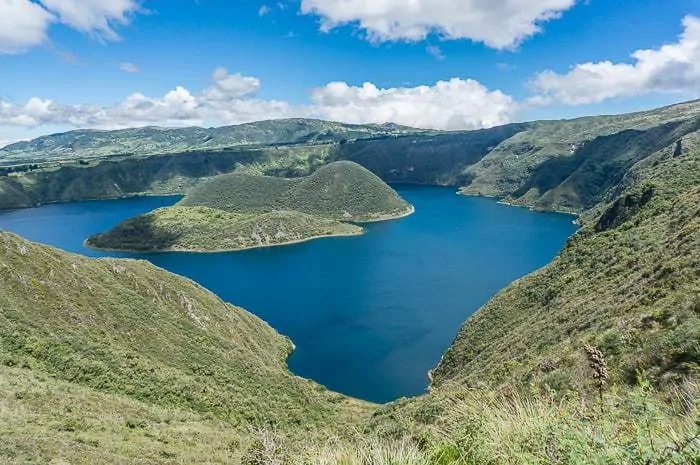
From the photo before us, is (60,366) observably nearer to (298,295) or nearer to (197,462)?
(197,462)

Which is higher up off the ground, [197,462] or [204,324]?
[197,462]

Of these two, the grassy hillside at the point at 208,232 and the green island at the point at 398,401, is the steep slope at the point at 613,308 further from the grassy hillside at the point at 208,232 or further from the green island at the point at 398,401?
the grassy hillside at the point at 208,232

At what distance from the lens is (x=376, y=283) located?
100688mm

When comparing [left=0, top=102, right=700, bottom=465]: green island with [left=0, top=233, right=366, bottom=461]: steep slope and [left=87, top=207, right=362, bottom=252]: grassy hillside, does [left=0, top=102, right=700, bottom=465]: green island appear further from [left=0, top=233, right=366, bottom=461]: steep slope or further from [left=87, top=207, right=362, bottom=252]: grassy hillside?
[left=87, top=207, right=362, bottom=252]: grassy hillside

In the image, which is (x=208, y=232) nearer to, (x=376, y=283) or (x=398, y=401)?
(x=376, y=283)

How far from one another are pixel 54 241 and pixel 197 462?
16792cm

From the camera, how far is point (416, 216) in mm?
194000

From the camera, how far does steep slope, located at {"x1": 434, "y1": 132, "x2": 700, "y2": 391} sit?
63.6ft

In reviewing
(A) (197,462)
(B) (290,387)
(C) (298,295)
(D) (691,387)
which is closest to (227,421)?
(B) (290,387)

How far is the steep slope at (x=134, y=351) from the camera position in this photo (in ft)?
99.8

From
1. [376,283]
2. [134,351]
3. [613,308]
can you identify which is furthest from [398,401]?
[376,283]

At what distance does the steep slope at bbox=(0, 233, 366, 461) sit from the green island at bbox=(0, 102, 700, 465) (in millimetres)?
168

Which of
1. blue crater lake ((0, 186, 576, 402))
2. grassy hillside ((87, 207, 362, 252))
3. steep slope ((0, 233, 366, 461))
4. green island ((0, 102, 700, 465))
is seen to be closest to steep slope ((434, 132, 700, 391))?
green island ((0, 102, 700, 465))

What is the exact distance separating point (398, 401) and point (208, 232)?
123 m
